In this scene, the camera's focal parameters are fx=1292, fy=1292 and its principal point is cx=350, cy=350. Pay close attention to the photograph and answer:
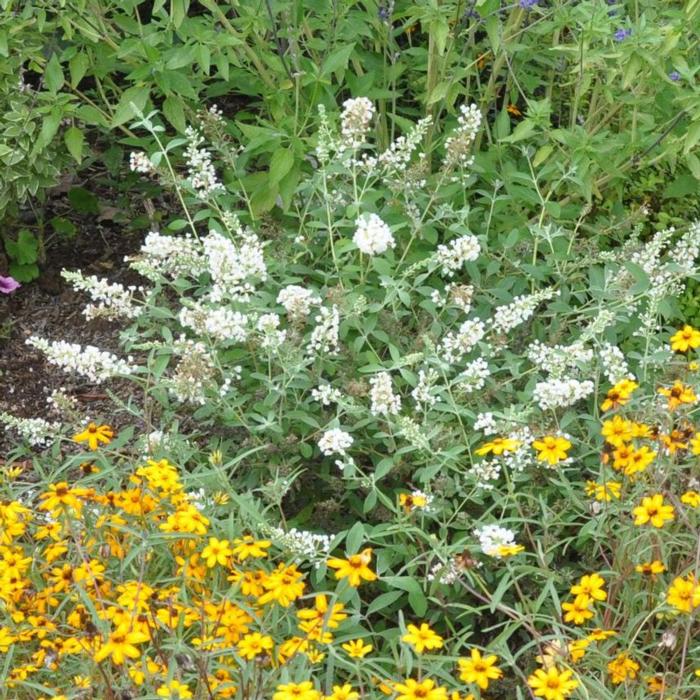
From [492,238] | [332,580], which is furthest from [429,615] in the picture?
[492,238]

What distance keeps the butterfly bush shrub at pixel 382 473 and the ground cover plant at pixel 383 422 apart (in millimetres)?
12

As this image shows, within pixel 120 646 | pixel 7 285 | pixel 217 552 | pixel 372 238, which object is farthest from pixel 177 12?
pixel 120 646

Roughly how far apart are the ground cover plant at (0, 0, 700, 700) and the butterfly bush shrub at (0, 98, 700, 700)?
0.5 inches

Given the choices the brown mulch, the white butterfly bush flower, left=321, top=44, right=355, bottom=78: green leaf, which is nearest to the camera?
the white butterfly bush flower

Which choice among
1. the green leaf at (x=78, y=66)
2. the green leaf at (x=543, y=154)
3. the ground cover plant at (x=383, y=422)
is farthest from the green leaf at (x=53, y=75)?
the green leaf at (x=543, y=154)

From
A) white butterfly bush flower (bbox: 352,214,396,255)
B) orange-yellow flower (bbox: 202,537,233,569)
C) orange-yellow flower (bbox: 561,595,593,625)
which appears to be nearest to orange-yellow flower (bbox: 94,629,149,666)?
orange-yellow flower (bbox: 202,537,233,569)

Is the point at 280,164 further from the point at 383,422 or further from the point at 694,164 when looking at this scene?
the point at 694,164

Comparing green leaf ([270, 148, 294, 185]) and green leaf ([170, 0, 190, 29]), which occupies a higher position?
green leaf ([170, 0, 190, 29])

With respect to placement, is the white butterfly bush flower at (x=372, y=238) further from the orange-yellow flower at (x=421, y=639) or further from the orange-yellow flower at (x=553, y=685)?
the orange-yellow flower at (x=553, y=685)

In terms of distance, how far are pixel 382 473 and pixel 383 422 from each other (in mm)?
227

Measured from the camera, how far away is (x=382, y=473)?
294 cm

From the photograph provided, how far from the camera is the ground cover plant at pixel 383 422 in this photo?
8.35ft

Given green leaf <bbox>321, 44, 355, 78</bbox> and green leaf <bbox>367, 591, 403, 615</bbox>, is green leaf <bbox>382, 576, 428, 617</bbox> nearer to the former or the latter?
green leaf <bbox>367, 591, 403, 615</bbox>

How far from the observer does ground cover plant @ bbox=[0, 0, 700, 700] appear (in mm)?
2545
